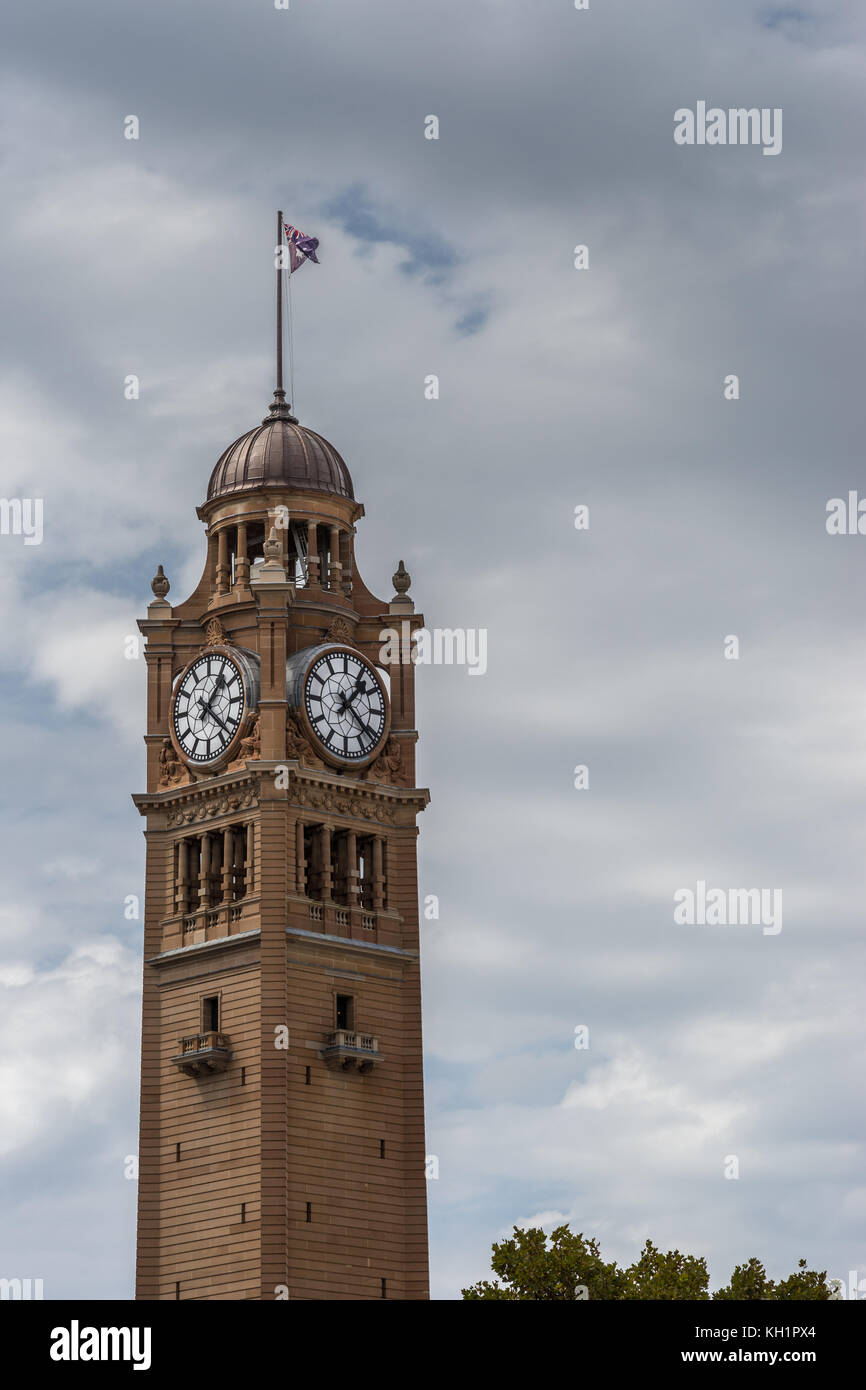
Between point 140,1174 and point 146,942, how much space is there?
1225 centimetres

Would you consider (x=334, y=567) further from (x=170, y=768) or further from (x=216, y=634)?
(x=170, y=768)

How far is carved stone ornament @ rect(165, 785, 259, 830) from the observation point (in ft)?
518

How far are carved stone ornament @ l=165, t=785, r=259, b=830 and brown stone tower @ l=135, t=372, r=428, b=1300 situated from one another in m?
0.11

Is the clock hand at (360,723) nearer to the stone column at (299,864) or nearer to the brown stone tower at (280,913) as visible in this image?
the brown stone tower at (280,913)

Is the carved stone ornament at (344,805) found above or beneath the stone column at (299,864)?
above

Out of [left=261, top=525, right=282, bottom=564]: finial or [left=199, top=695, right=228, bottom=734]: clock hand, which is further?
[left=261, top=525, right=282, bottom=564]: finial

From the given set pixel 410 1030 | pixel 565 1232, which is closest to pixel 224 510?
pixel 410 1030

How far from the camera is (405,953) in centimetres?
16038

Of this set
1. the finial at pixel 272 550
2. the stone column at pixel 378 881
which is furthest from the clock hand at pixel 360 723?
the finial at pixel 272 550

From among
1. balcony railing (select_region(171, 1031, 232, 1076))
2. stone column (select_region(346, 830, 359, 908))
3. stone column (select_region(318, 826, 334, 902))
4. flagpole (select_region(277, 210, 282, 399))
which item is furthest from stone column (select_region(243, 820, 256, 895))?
flagpole (select_region(277, 210, 282, 399))

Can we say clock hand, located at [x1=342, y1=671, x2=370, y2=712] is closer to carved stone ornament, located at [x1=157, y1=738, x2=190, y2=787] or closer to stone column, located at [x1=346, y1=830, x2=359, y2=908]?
stone column, located at [x1=346, y1=830, x2=359, y2=908]

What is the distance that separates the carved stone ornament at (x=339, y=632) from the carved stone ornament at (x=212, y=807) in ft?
34.4

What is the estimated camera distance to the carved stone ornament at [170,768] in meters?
162
